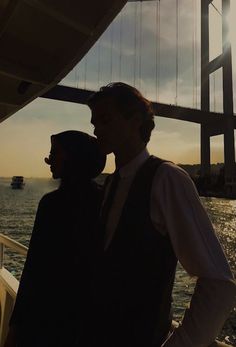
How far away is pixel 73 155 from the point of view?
3.85ft

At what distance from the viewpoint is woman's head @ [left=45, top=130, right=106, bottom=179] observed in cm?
117

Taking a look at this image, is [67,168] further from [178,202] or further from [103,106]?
[178,202]

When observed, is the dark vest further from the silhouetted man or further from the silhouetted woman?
the silhouetted woman

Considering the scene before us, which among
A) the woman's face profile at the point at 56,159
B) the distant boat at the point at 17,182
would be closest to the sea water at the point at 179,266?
the woman's face profile at the point at 56,159

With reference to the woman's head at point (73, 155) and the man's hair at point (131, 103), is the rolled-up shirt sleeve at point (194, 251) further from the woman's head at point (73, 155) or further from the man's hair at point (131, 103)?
the woman's head at point (73, 155)

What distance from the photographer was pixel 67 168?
1173mm

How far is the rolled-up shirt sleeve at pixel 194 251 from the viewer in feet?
2.18

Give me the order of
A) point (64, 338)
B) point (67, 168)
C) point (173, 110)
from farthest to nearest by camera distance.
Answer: point (173, 110) < point (67, 168) < point (64, 338)

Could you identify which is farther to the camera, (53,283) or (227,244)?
(227,244)

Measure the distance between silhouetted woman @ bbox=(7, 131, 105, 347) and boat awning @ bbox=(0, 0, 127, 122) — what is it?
0.67 metres

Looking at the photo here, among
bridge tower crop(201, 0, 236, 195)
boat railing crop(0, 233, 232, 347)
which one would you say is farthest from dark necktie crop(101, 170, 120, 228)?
bridge tower crop(201, 0, 236, 195)

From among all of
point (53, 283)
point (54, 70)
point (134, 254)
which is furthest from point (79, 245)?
point (54, 70)

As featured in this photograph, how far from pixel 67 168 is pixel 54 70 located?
0.98m

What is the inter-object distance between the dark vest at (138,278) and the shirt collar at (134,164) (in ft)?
0.23
